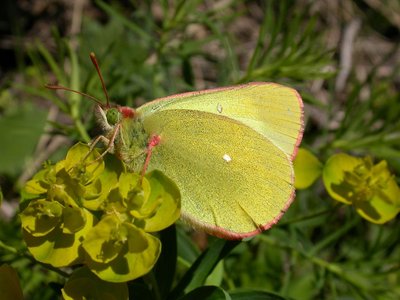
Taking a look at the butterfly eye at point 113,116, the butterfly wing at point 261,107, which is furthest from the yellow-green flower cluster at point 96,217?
the butterfly wing at point 261,107

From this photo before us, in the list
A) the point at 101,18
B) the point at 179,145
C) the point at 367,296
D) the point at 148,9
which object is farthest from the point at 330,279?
the point at 101,18

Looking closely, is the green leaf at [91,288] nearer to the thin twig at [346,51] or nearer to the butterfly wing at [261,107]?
the butterfly wing at [261,107]

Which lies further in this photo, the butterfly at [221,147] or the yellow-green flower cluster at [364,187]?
the yellow-green flower cluster at [364,187]

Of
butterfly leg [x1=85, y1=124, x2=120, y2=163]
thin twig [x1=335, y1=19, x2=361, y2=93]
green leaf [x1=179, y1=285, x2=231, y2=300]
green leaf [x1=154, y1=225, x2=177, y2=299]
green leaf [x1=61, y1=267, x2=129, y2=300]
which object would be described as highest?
butterfly leg [x1=85, y1=124, x2=120, y2=163]

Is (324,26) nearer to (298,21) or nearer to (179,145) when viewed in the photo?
(298,21)

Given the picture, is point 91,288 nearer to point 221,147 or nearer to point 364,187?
point 221,147

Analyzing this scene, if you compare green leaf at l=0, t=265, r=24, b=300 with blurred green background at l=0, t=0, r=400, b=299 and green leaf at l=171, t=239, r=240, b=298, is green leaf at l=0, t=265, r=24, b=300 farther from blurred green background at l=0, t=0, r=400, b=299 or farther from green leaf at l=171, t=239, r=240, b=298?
green leaf at l=171, t=239, r=240, b=298

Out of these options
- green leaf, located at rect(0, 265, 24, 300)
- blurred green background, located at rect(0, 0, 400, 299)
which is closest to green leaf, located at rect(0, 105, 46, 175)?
blurred green background, located at rect(0, 0, 400, 299)
